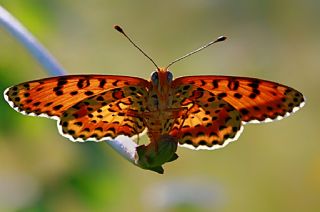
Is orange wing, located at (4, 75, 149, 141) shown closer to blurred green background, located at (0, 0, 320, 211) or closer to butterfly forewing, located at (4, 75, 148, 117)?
butterfly forewing, located at (4, 75, 148, 117)

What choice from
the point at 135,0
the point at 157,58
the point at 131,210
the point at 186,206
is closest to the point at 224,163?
the point at 131,210

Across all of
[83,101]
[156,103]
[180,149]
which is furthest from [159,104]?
[180,149]

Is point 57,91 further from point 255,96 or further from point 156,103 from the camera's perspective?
point 255,96

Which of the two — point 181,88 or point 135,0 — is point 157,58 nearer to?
point 135,0

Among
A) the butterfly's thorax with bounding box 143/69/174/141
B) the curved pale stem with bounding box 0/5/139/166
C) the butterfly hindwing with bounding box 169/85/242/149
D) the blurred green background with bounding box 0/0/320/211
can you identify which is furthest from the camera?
the blurred green background with bounding box 0/0/320/211

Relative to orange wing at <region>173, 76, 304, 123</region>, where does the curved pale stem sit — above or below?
above

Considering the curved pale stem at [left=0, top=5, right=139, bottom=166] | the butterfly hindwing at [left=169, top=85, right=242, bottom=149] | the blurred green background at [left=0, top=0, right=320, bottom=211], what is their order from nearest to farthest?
the curved pale stem at [left=0, top=5, right=139, bottom=166] < the butterfly hindwing at [left=169, top=85, right=242, bottom=149] < the blurred green background at [left=0, top=0, right=320, bottom=211]

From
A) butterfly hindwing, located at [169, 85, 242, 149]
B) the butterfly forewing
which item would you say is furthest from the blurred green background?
butterfly hindwing, located at [169, 85, 242, 149]
